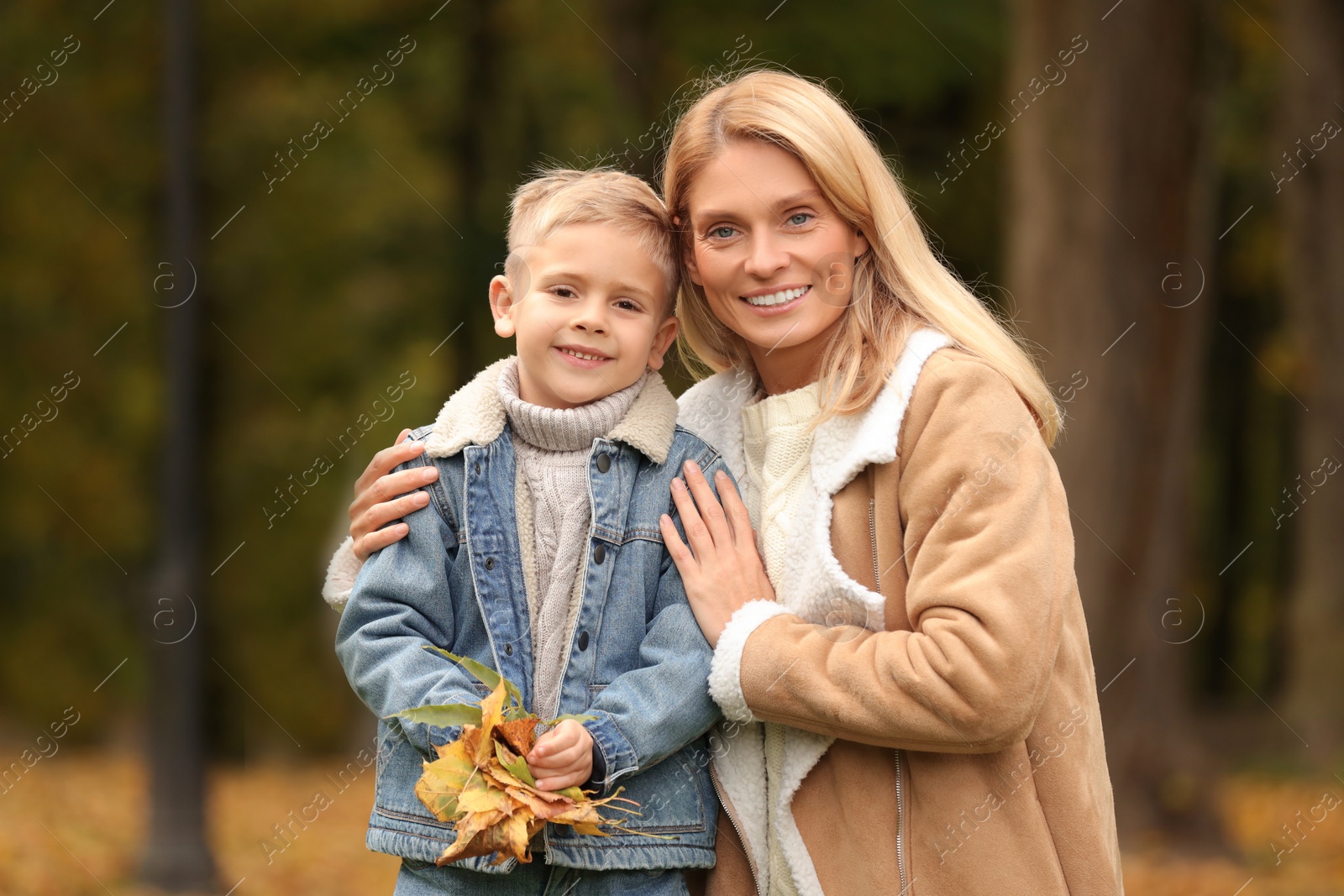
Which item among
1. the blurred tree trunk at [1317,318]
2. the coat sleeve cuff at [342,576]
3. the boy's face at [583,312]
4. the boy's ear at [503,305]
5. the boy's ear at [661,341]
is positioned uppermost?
the boy's ear at [503,305]

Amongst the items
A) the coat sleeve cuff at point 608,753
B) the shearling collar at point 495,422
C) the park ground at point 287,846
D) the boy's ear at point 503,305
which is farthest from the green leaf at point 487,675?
the park ground at point 287,846

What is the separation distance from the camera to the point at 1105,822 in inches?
102

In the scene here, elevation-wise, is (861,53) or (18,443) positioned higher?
(18,443)

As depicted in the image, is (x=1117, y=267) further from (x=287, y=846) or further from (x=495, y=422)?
(x=287, y=846)

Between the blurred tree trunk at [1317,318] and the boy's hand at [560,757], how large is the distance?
8845 mm

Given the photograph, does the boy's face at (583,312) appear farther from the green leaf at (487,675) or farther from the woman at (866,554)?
the green leaf at (487,675)

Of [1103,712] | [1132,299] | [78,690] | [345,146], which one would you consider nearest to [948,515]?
[1132,299]

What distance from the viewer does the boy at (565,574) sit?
2.46m

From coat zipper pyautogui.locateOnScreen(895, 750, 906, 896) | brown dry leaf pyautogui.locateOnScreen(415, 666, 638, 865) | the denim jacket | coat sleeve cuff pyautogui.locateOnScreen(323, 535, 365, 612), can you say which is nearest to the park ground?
coat sleeve cuff pyautogui.locateOnScreen(323, 535, 365, 612)

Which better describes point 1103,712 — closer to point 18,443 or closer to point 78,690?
point 18,443

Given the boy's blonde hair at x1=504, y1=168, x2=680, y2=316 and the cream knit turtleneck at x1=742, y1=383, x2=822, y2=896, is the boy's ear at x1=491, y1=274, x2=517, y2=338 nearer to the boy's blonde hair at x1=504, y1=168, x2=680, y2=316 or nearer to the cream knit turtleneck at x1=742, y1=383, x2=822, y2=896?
the boy's blonde hair at x1=504, y1=168, x2=680, y2=316

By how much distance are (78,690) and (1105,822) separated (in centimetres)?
1542

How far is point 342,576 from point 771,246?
3.61ft

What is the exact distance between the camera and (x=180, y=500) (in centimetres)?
691
